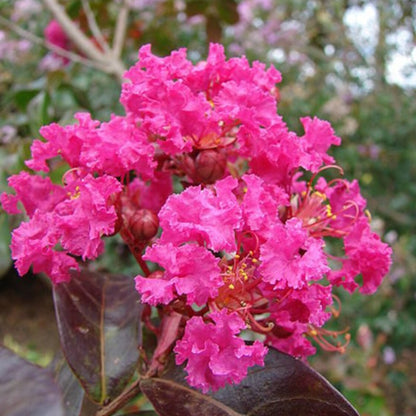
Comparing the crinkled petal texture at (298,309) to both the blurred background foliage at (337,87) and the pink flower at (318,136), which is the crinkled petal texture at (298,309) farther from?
the blurred background foliage at (337,87)

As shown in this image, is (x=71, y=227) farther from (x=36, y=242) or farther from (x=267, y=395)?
(x=267, y=395)

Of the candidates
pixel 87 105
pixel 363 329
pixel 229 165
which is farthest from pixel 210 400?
pixel 363 329

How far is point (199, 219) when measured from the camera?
60cm

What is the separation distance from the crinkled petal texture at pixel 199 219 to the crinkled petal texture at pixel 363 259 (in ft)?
0.72

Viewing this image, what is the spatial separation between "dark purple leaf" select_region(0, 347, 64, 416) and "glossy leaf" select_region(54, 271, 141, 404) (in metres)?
0.23

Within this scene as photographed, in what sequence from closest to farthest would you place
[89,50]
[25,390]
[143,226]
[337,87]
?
[25,390], [143,226], [89,50], [337,87]

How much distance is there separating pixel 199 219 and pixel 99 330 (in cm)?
27

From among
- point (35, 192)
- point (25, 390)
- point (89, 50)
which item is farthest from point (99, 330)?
point (89, 50)

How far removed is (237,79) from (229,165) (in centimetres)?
14

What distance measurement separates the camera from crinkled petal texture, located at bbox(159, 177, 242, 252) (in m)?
0.59

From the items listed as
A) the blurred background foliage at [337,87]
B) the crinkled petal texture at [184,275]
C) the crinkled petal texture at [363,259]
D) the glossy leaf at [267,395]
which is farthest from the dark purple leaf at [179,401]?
the blurred background foliage at [337,87]

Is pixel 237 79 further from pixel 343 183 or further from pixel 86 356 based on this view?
pixel 86 356

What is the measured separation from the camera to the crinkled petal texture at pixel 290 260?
0.59 m

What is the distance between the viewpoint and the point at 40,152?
76 centimetres
